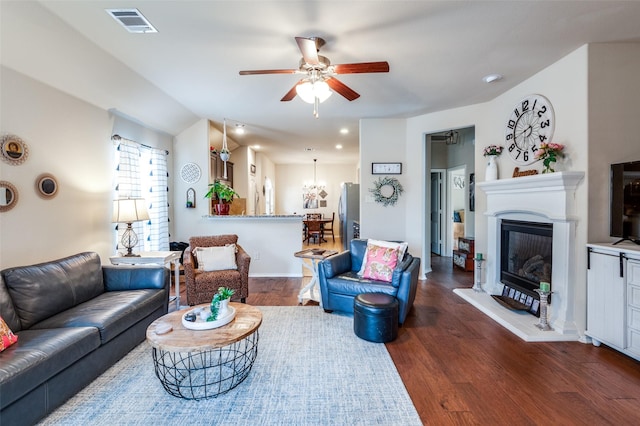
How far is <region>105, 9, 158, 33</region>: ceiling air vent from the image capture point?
84.1 inches

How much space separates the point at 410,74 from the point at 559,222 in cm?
215

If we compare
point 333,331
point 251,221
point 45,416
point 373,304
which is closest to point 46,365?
point 45,416

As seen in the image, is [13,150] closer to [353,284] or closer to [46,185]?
[46,185]

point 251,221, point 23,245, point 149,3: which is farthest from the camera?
point 251,221

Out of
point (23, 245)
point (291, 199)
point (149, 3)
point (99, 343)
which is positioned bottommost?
point (99, 343)

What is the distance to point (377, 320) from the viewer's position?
264cm

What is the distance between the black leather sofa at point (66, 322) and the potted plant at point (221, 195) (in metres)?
1.93

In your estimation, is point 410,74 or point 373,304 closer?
point 373,304

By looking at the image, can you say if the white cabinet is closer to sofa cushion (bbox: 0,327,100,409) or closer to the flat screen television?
the flat screen television

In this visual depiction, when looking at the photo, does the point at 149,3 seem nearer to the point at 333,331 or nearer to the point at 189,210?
the point at 333,331

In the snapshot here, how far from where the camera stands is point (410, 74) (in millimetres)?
3197

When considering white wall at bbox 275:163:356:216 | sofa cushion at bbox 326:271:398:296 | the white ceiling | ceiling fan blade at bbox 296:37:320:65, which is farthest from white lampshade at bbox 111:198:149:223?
white wall at bbox 275:163:356:216

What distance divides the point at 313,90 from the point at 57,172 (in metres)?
2.68

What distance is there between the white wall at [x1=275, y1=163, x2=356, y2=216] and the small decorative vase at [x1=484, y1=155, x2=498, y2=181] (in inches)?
267
